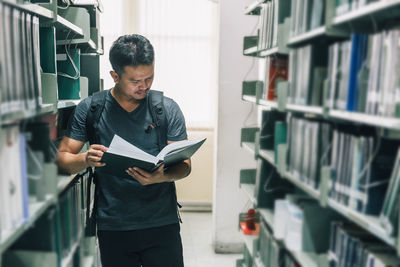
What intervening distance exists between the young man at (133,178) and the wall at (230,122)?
150 centimetres

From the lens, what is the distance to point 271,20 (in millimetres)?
2057

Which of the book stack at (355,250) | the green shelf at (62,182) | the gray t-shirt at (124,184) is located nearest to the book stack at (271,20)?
the gray t-shirt at (124,184)

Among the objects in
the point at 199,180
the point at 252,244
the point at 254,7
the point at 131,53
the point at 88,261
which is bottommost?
the point at 199,180

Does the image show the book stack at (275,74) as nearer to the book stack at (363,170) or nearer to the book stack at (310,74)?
the book stack at (310,74)

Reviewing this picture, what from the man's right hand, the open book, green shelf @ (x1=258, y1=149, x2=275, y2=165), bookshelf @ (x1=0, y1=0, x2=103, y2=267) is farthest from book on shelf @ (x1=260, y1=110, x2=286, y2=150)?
bookshelf @ (x1=0, y1=0, x2=103, y2=267)

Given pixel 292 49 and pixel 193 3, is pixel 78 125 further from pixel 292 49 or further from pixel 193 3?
pixel 193 3

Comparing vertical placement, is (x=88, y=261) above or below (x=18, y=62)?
below

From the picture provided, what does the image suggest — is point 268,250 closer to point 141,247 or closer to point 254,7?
point 141,247

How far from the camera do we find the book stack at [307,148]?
4.88 ft

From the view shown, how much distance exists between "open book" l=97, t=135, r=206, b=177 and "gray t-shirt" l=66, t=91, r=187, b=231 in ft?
0.40

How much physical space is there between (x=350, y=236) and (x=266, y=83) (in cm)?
106

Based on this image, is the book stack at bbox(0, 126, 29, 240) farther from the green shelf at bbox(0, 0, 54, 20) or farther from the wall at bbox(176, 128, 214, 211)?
the wall at bbox(176, 128, 214, 211)

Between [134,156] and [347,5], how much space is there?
94 cm

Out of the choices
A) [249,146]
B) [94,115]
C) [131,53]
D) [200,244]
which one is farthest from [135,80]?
[200,244]
